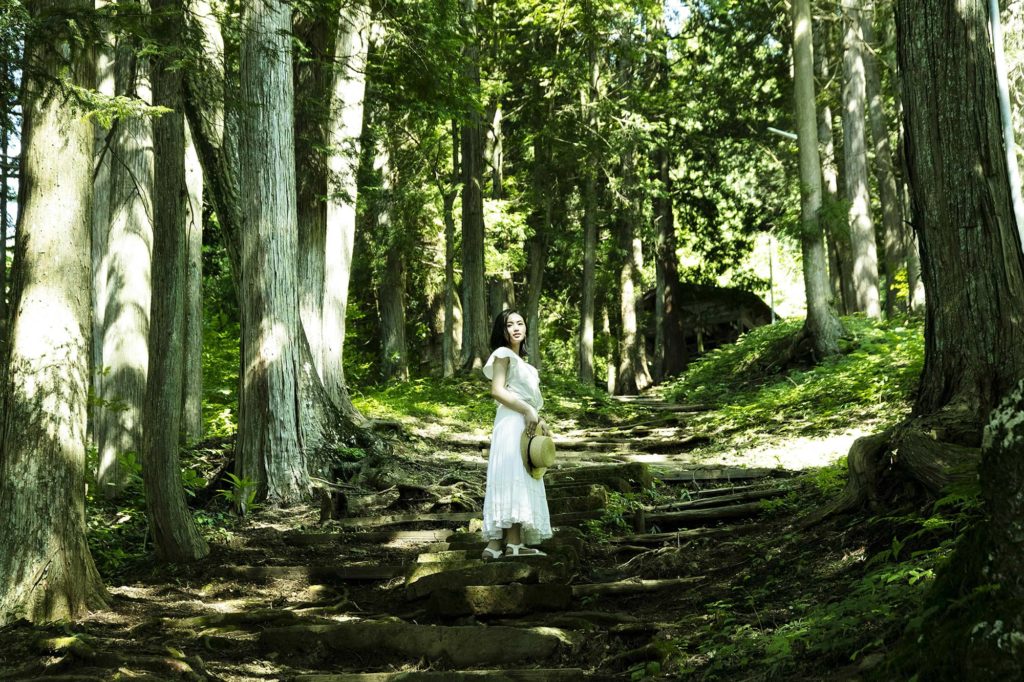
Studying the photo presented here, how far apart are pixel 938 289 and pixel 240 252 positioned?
792 cm

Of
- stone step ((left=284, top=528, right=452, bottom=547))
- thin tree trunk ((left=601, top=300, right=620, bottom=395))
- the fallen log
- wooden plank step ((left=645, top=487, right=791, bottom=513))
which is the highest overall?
thin tree trunk ((left=601, top=300, right=620, bottom=395))

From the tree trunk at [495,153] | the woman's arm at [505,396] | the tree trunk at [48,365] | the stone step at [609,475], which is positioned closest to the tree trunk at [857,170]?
the tree trunk at [495,153]

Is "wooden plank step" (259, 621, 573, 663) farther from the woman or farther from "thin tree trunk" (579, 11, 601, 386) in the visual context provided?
"thin tree trunk" (579, 11, 601, 386)

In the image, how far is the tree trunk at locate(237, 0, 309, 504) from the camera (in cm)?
1065

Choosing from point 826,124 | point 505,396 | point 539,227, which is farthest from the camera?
point 826,124

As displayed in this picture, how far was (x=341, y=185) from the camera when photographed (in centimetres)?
1423

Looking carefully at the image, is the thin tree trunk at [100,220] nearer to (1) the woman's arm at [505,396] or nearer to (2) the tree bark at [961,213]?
(1) the woman's arm at [505,396]

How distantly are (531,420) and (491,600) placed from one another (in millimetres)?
1438

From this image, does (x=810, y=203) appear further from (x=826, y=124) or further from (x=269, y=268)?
(x=826, y=124)

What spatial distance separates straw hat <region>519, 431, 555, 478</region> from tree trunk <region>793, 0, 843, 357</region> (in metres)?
12.2

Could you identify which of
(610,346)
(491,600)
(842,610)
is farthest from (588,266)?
(842,610)

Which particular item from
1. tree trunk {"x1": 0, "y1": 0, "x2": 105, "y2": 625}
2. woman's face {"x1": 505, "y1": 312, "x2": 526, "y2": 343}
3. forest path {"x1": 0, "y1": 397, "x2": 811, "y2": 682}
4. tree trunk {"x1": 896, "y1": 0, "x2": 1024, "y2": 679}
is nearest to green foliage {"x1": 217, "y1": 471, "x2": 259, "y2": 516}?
forest path {"x1": 0, "y1": 397, "x2": 811, "y2": 682}

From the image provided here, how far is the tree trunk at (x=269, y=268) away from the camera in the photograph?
34.9ft

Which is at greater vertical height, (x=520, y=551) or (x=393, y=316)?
(x=393, y=316)
